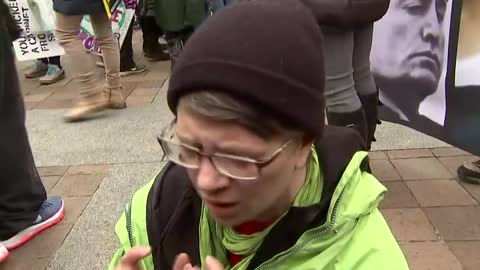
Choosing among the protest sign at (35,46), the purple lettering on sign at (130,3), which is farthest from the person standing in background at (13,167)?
the purple lettering on sign at (130,3)

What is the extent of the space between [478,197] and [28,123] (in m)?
3.29

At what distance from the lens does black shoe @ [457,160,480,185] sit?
11.2 feet

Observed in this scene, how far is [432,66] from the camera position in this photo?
11.1ft

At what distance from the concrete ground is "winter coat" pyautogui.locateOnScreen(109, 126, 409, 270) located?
4.30ft

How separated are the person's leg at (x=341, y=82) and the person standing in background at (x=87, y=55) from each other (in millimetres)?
2344

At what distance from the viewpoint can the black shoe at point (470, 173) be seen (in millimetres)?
3412

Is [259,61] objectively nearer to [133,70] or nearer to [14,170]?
[14,170]

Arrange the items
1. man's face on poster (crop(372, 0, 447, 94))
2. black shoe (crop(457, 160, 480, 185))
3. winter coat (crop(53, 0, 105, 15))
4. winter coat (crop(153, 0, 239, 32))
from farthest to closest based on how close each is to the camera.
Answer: winter coat (crop(153, 0, 239, 32)) → winter coat (crop(53, 0, 105, 15)) → black shoe (crop(457, 160, 480, 185)) → man's face on poster (crop(372, 0, 447, 94))

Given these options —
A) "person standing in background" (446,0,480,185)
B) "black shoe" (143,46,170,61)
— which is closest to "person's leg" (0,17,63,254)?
"person standing in background" (446,0,480,185)

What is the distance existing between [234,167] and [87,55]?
3766 millimetres

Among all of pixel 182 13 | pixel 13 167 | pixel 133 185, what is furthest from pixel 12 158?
pixel 182 13

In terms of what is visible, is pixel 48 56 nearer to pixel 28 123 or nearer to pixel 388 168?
pixel 28 123

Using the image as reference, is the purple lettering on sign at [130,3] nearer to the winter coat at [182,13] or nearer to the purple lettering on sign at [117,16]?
the purple lettering on sign at [117,16]

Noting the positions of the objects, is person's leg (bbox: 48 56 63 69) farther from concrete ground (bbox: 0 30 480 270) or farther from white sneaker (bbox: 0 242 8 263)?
white sneaker (bbox: 0 242 8 263)
